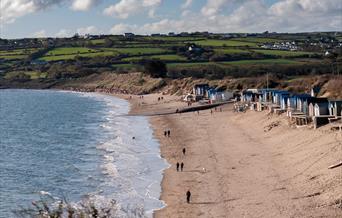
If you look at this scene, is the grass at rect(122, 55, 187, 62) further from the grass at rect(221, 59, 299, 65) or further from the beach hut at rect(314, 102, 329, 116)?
the beach hut at rect(314, 102, 329, 116)

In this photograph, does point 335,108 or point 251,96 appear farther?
point 251,96

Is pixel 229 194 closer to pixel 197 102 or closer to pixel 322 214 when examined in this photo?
pixel 322 214

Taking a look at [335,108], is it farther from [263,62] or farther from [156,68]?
[156,68]

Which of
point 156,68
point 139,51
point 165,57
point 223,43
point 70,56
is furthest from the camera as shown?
point 70,56

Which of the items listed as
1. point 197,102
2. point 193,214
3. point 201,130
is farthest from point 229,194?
point 197,102

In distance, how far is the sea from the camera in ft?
105

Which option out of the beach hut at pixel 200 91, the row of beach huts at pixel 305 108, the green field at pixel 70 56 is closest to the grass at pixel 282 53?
the green field at pixel 70 56

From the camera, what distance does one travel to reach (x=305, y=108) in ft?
160

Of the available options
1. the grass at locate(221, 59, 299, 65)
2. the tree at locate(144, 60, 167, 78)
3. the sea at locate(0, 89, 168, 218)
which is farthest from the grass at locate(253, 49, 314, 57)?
the sea at locate(0, 89, 168, 218)

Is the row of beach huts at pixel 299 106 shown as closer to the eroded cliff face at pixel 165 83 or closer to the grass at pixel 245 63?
the eroded cliff face at pixel 165 83

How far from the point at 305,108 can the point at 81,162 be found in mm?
17730

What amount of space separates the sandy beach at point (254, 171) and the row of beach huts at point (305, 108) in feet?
3.76

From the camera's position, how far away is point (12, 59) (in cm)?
19075

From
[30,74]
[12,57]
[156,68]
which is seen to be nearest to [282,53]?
[156,68]
